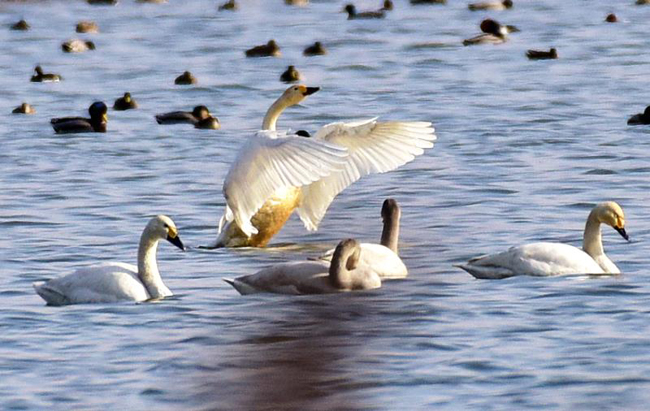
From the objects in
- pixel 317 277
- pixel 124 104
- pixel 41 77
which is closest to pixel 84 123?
pixel 124 104

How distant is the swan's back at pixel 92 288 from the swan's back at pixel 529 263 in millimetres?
2549

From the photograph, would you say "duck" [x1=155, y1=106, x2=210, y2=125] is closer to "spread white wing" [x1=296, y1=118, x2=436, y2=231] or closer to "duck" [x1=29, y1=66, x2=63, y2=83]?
"duck" [x1=29, y1=66, x2=63, y2=83]

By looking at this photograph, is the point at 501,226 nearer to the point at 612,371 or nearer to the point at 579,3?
the point at 612,371

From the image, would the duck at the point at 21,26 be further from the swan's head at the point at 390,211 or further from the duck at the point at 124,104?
the swan's head at the point at 390,211

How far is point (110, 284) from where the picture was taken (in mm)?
13289

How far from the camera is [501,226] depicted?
1752 centimetres

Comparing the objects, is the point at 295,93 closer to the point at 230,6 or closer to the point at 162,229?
the point at 162,229

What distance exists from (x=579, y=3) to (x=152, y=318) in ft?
144

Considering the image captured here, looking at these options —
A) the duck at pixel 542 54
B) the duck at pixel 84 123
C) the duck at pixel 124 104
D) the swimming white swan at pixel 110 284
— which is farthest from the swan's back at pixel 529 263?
the duck at pixel 542 54

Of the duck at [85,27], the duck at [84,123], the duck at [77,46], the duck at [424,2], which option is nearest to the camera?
the duck at [84,123]

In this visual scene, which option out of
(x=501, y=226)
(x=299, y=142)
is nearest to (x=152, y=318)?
(x=299, y=142)

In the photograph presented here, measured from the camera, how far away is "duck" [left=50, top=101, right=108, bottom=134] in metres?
28.2

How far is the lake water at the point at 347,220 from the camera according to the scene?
625 cm

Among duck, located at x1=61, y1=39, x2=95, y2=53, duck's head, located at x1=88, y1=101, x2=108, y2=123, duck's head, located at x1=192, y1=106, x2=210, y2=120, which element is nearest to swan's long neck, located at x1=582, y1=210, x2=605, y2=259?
duck's head, located at x1=192, y1=106, x2=210, y2=120
